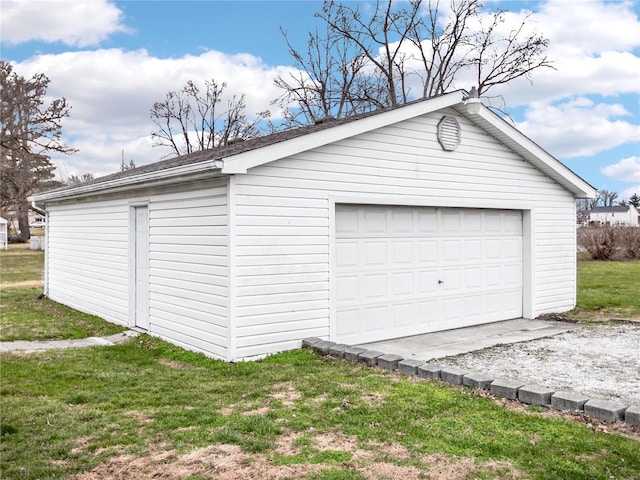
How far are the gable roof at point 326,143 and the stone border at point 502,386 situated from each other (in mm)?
2560

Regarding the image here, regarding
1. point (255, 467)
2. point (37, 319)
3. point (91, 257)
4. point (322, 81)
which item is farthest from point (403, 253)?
point (322, 81)

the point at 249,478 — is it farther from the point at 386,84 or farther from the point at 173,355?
the point at 386,84

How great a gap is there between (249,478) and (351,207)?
5.04m

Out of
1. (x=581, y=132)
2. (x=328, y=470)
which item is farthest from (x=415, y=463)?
(x=581, y=132)

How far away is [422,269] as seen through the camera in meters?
8.94

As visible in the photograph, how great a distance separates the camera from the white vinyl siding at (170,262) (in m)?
7.01

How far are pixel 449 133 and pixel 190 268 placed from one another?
15.5 feet

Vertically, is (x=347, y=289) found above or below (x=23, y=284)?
above

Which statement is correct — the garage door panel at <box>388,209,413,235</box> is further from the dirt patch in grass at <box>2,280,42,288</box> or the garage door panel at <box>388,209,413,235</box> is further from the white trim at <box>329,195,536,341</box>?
the dirt patch in grass at <box>2,280,42,288</box>

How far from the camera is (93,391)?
18.5 feet

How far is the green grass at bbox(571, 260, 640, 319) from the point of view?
444 inches

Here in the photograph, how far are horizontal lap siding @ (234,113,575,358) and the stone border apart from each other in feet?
2.34

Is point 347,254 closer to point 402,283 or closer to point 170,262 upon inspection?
point 402,283

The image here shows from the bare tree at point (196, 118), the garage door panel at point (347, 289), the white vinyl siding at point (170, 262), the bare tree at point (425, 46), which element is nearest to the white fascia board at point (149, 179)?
the white vinyl siding at point (170, 262)
